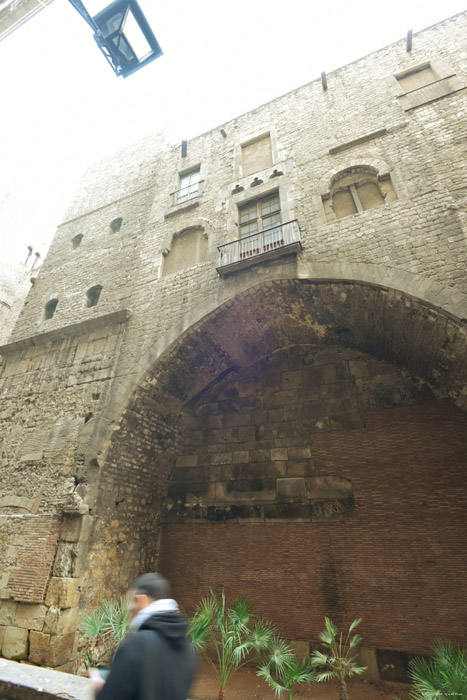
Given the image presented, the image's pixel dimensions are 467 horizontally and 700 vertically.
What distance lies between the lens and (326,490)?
6.95 m

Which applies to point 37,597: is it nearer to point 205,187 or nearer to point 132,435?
point 132,435

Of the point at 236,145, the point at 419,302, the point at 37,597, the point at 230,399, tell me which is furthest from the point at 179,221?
the point at 37,597

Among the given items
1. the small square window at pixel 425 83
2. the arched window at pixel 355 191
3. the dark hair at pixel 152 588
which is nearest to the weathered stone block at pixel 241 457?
the arched window at pixel 355 191

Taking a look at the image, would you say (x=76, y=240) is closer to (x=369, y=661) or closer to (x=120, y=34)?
(x=120, y=34)

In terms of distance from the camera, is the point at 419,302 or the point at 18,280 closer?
the point at 419,302

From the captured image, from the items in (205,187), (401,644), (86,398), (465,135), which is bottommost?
(401,644)

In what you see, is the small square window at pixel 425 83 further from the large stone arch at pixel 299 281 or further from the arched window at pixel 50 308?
the arched window at pixel 50 308

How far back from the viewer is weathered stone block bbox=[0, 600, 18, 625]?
5.72 m

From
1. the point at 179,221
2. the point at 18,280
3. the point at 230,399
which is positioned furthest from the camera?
the point at 18,280

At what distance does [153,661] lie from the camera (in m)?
1.64

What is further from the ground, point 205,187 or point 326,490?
point 205,187

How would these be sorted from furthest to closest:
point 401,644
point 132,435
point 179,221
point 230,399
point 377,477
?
point 179,221
point 230,399
point 132,435
point 377,477
point 401,644

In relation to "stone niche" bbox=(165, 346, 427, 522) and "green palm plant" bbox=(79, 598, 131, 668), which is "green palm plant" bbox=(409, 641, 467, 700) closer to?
"stone niche" bbox=(165, 346, 427, 522)

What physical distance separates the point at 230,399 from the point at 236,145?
7.80 m
